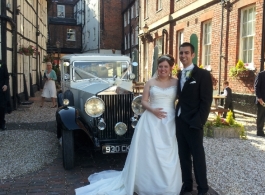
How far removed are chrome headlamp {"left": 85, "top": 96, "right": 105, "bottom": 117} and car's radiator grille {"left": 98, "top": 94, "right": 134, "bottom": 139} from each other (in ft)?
0.46

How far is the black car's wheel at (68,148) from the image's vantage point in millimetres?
4715

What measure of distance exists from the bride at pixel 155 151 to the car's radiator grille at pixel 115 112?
0.97 meters

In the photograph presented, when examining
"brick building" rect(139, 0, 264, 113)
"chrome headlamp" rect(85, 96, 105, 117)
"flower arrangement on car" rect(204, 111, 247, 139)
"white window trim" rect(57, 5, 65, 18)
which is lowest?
"flower arrangement on car" rect(204, 111, 247, 139)

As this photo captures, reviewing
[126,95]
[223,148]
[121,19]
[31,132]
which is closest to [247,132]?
[223,148]

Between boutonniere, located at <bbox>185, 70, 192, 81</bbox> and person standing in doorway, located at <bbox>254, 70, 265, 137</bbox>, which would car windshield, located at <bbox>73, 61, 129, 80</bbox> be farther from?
person standing in doorway, located at <bbox>254, 70, 265, 137</bbox>

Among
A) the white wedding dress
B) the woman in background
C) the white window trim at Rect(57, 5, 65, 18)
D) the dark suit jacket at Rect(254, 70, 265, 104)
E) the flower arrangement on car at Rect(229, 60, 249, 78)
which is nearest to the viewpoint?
the white wedding dress

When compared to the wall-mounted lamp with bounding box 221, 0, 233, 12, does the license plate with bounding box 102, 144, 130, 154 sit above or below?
below

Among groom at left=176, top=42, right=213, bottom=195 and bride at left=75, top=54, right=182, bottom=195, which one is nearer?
groom at left=176, top=42, right=213, bottom=195

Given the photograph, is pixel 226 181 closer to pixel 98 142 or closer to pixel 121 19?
pixel 98 142

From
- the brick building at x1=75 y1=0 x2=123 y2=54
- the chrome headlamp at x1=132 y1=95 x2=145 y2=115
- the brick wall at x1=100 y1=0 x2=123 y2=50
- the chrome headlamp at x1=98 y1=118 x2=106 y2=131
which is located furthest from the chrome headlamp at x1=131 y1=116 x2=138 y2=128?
the brick wall at x1=100 y1=0 x2=123 y2=50

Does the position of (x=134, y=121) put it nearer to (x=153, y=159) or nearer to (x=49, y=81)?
(x=153, y=159)

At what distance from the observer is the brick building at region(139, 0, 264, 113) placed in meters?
9.50

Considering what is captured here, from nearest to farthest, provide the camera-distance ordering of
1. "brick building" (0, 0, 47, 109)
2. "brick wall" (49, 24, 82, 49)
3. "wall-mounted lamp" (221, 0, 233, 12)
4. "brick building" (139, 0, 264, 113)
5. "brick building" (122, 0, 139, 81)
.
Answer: "brick building" (139, 0, 264, 113)
"brick building" (0, 0, 47, 109)
"wall-mounted lamp" (221, 0, 233, 12)
"brick building" (122, 0, 139, 81)
"brick wall" (49, 24, 82, 49)

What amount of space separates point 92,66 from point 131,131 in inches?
82.5
